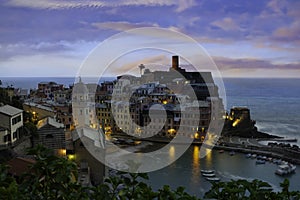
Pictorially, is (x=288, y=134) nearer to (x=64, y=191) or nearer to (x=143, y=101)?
(x=143, y=101)

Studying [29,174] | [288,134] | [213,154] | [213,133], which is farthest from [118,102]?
[29,174]

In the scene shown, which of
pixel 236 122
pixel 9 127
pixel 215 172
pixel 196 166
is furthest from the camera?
pixel 236 122

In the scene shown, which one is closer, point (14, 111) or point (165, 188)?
point (165, 188)

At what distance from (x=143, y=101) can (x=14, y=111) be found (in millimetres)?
6139

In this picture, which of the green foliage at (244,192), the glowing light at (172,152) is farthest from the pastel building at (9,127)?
the green foliage at (244,192)

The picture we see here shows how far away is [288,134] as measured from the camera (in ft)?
36.5

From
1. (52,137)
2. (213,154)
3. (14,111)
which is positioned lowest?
(213,154)

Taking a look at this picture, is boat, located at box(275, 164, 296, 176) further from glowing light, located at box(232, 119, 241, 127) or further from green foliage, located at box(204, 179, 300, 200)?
green foliage, located at box(204, 179, 300, 200)

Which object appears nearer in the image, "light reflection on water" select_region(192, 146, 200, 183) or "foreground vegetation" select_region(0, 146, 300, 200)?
"foreground vegetation" select_region(0, 146, 300, 200)

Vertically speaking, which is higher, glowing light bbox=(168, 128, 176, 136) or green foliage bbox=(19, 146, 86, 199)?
green foliage bbox=(19, 146, 86, 199)

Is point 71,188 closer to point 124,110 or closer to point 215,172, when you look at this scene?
point 215,172

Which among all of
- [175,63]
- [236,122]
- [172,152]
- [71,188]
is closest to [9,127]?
[71,188]

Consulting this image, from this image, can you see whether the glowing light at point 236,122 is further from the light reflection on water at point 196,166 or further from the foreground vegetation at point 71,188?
the foreground vegetation at point 71,188

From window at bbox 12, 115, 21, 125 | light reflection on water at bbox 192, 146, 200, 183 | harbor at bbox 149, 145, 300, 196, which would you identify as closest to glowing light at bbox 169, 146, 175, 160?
harbor at bbox 149, 145, 300, 196
